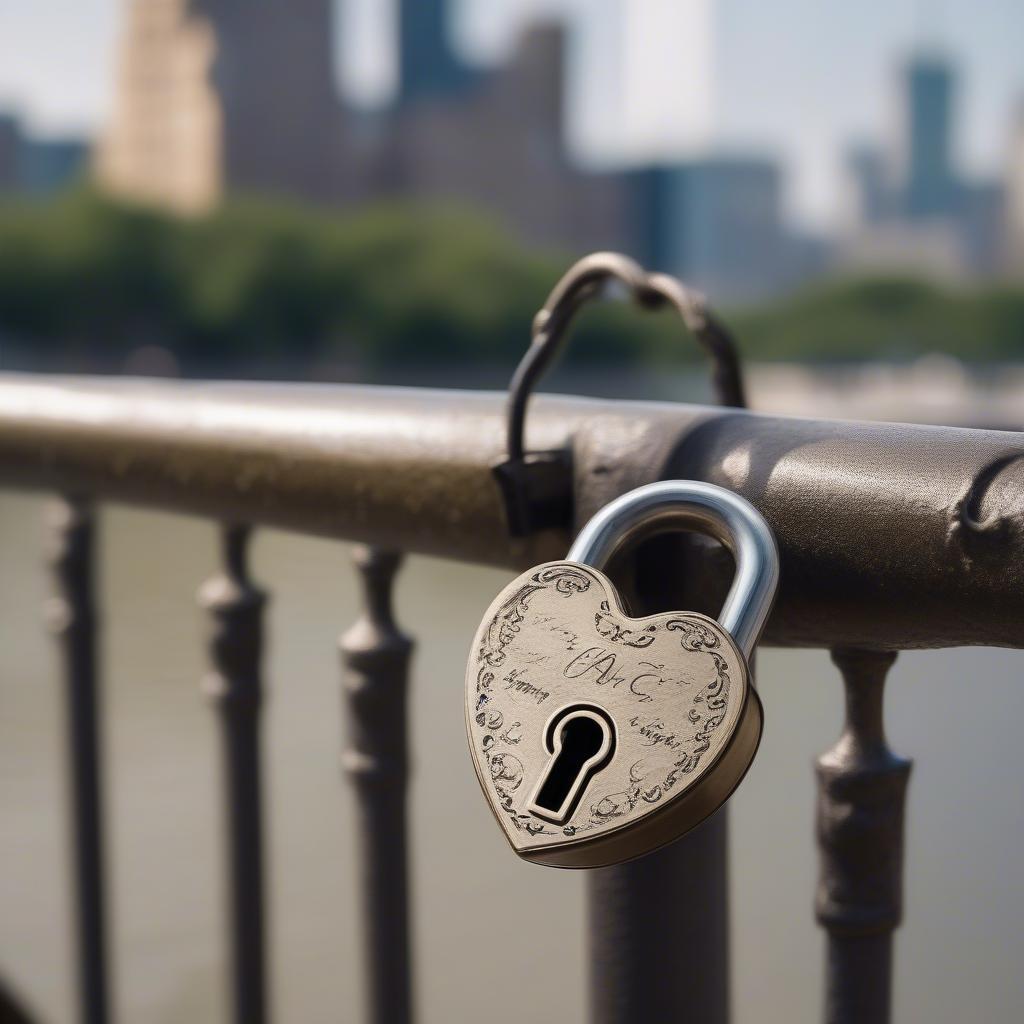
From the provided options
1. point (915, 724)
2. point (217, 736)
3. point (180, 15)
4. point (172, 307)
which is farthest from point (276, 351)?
point (217, 736)

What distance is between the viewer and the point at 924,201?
71500 mm

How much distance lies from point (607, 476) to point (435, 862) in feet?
7.36

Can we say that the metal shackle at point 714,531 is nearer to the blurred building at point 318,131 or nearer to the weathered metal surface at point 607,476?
the weathered metal surface at point 607,476

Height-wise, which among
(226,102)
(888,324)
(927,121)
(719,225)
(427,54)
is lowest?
(888,324)

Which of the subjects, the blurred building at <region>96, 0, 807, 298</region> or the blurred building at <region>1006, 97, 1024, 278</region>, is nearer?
the blurred building at <region>96, 0, 807, 298</region>

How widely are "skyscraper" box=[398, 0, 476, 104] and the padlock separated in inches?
2132

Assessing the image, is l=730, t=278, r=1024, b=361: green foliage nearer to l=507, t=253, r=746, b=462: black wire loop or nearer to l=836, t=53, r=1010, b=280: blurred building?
l=836, t=53, r=1010, b=280: blurred building

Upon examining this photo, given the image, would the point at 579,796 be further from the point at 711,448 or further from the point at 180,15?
the point at 180,15

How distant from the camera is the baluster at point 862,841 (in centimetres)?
51

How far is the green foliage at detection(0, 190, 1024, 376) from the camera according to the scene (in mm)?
31422

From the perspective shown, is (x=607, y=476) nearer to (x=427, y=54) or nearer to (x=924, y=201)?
(x=427, y=54)

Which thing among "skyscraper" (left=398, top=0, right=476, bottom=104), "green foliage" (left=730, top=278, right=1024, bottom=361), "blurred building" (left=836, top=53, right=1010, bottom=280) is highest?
"skyscraper" (left=398, top=0, right=476, bottom=104)

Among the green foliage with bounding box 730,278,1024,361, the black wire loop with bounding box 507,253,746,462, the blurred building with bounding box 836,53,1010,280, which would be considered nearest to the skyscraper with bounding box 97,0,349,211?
the green foliage with bounding box 730,278,1024,361

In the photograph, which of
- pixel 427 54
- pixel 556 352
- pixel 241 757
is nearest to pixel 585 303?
pixel 556 352
